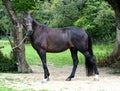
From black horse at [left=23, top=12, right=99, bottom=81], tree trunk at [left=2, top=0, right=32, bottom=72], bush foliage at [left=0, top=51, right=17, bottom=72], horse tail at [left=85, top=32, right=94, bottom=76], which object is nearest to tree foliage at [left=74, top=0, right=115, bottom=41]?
bush foliage at [left=0, top=51, right=17, bottom=72]

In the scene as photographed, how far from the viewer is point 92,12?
116 ft

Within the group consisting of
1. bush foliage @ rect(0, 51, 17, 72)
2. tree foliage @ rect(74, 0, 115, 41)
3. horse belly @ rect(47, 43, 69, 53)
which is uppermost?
horse belly @ rect(47, 43, 69, 53)

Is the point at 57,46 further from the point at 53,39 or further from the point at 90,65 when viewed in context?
the point at 90,65

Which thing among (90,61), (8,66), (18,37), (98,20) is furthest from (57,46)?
(98,20)

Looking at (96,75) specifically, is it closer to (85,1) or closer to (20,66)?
(20,66)

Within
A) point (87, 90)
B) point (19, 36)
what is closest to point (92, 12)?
point (19, 36)

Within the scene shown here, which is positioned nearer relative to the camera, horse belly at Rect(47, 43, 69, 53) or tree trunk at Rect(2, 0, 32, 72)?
horse belly at Rect(47, 43, 69, 53)

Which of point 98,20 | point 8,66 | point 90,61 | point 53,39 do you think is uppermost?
point 53,39

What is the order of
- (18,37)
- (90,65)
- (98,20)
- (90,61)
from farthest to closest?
(98,20) < (18,37) < (90,65) < (90,61)

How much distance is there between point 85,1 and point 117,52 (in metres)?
18.8

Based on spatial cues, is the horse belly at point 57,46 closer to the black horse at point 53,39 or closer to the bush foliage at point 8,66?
the black horse at point 53,39

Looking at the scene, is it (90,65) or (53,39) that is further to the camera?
(90,65)

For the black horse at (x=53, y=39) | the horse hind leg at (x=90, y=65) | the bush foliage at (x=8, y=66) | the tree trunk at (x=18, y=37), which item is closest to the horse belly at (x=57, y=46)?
the black horse at (x=53, y=39)

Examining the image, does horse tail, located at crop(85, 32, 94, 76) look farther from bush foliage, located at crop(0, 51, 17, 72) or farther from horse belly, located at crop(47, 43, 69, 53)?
bush foliage, located at crop(0, 51, 17, 72)
